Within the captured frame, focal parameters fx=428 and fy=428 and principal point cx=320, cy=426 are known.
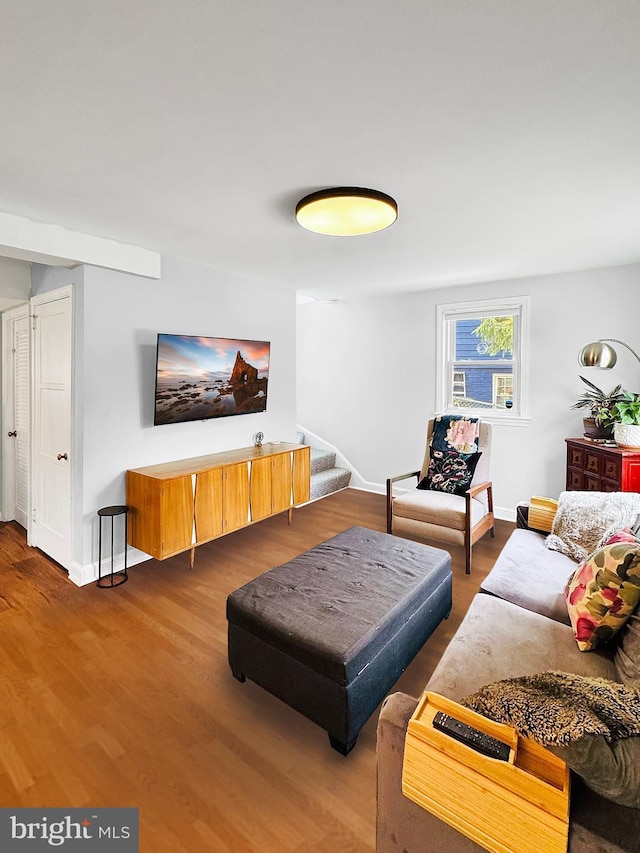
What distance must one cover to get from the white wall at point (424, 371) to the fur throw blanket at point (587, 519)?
1.88 meters

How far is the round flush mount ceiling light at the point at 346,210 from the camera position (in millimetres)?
2207

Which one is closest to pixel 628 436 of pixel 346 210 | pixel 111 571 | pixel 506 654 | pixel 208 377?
pixel 506 654

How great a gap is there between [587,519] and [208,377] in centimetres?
300

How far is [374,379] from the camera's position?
5496 mm

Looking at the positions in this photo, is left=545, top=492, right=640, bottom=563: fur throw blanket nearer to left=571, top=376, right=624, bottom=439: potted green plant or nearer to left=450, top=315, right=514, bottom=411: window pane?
left=571, top=376, right=624, bottom=439: potted green plant

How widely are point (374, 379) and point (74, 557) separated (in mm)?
3769

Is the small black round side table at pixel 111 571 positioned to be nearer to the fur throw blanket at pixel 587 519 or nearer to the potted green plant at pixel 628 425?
the fur throw blanket at pixel 587 519

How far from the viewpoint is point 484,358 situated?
4.66 m

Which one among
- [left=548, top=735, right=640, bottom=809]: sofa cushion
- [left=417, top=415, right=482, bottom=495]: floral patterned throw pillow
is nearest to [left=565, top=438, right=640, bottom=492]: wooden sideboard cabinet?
[left=417, top=415, right=482, bottom=495]: floral patterned throw pillow

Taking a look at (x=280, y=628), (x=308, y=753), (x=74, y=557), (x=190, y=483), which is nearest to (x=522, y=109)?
(x=280, y=628)

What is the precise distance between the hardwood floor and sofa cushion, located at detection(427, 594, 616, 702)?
0.54m

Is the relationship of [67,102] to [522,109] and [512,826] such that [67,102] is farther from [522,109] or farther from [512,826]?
[512,826]

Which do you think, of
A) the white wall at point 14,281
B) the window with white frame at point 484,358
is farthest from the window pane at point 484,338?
the white wall at point 14,281

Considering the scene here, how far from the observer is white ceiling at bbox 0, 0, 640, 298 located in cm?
118
